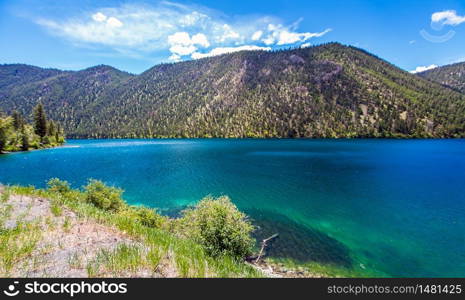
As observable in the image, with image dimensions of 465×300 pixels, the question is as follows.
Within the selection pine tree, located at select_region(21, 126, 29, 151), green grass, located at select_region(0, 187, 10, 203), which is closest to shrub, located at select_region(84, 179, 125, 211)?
green grass, located at select_region(0, 187, 10, 203)

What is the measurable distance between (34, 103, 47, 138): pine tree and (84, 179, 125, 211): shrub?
133m

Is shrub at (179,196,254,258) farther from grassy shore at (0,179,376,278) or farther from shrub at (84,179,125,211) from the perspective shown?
shrub at (84,179,125,211)

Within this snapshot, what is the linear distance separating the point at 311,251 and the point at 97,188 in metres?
25.1

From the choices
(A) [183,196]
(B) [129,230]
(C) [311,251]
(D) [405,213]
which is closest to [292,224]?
(C) [311,251]

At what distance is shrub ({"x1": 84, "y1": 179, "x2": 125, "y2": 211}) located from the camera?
2330 centimetres

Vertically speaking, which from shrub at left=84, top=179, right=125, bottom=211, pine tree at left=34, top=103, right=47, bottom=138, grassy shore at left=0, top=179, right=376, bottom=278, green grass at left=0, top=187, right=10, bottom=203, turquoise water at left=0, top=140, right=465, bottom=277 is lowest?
turquoise water at left=0, top=140, right=465, bottom=277

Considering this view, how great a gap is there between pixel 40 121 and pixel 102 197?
5465 inches

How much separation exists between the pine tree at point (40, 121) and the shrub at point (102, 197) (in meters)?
133

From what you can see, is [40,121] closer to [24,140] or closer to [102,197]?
[24,140]

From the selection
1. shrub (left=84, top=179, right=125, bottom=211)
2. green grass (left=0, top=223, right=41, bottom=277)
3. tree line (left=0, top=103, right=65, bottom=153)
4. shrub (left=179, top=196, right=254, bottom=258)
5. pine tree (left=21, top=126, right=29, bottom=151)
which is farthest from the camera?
pine tree (left=21, top=126, right=29, bottom=151)

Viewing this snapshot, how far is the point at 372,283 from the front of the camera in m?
7.57

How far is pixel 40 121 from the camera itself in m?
122

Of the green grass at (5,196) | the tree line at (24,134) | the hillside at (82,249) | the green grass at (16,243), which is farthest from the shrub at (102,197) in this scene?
the tree line at (24,134)

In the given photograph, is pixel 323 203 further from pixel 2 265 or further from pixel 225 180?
pixel 2 265
